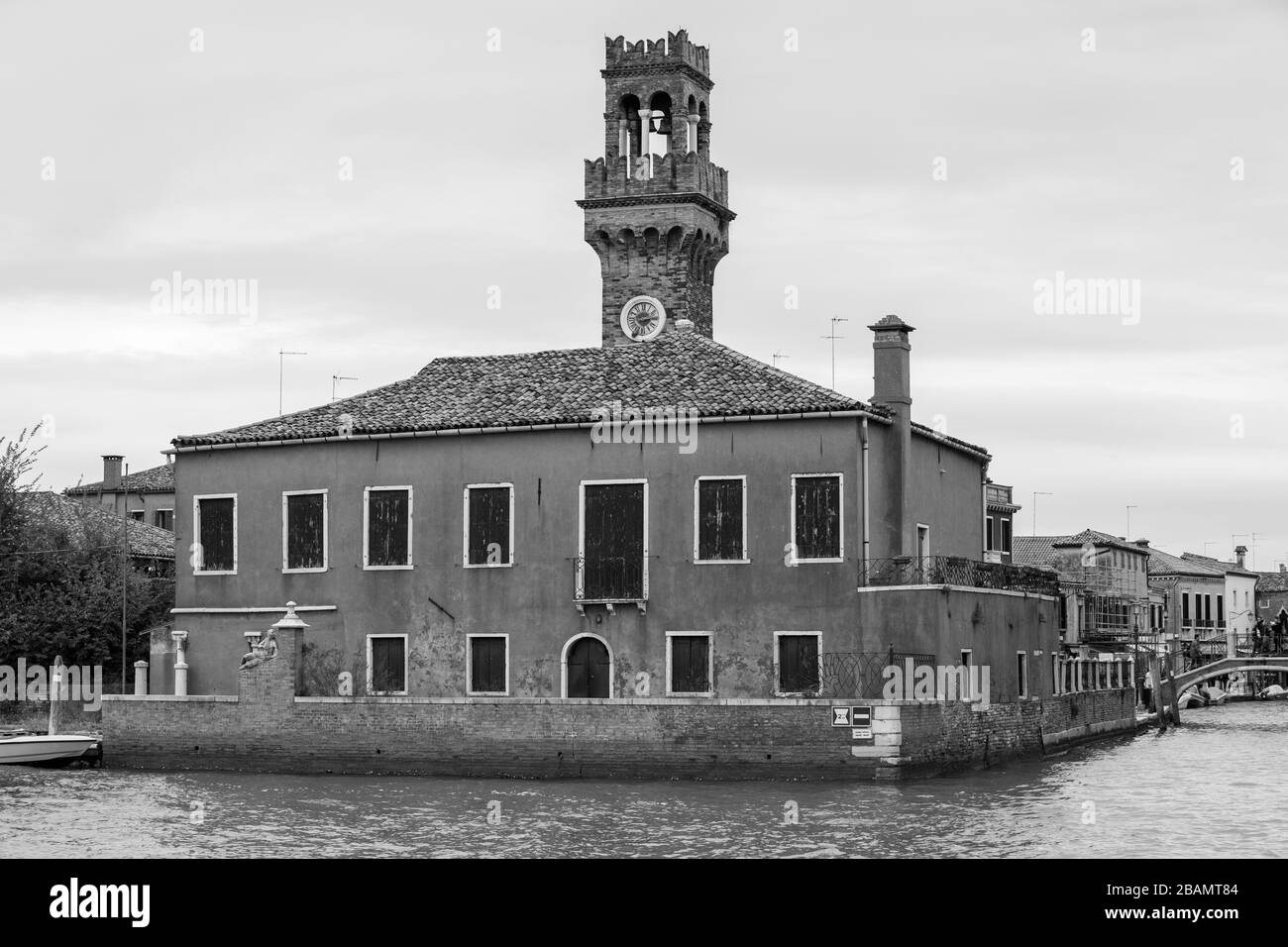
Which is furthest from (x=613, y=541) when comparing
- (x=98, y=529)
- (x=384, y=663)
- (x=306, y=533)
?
(x=98, y=529)

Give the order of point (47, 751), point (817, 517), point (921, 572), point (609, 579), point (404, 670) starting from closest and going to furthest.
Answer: point (921, 572) < point (817, 517) < point (609, 579) < point (47, 751) < point (404, 670)

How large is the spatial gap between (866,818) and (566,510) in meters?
10.2

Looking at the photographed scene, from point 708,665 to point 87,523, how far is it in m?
22.8

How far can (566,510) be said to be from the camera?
3412 centimetres

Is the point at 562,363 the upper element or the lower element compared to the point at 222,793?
upper

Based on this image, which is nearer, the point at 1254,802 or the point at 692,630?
the point at 1254,802

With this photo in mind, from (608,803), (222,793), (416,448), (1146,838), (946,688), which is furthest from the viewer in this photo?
(416,448)

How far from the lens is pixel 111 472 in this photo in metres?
66.1

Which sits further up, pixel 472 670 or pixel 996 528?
pixel 996 528

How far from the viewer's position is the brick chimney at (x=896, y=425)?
33.5 metres

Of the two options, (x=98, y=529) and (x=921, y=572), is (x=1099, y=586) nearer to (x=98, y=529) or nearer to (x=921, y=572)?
(x=98, y=529)

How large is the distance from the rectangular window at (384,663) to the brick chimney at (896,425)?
882 centimetres
